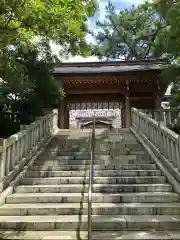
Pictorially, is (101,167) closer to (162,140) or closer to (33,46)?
(162,140)

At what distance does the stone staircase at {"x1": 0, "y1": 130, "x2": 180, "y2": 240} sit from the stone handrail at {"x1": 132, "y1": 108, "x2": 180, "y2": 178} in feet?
1.23

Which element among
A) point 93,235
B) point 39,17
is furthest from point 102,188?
point 39,17

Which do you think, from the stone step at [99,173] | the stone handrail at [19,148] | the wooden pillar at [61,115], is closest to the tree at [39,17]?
the stone handrail at [19,148]

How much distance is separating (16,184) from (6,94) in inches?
187

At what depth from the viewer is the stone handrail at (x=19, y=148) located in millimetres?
6227

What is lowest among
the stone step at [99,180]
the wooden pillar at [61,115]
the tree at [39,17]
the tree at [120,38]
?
the stone step at [99,180]

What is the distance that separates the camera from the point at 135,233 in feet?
14.7

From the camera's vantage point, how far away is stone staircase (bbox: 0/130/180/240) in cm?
464

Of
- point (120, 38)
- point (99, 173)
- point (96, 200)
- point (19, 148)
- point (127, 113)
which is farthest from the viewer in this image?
point (120, 38)

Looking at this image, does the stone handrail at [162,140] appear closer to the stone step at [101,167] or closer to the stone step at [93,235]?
the stone step at [101,167]

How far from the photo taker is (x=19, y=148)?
732 cm

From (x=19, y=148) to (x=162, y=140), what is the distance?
3901 millimetres

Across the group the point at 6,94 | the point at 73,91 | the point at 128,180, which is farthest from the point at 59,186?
the point at 73,91

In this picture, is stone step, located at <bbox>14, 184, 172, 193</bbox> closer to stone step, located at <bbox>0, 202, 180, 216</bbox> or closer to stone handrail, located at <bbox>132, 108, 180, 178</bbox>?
stone handrail, located at <bbox>132, 108, 180, 178</bbox>
